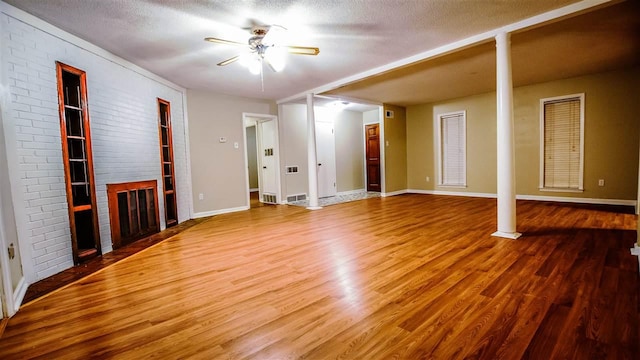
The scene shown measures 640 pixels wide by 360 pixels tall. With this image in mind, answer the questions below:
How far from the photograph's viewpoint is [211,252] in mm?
3271

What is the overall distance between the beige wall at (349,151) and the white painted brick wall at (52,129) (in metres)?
5.24

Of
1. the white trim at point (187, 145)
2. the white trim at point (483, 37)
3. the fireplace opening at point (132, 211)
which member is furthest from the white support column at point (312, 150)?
the fireplace opening at point (132, 211)

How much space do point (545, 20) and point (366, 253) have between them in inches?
120

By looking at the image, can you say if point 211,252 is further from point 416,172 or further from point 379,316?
point 416,172

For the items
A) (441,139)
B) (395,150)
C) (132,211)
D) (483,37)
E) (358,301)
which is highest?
(483,37)

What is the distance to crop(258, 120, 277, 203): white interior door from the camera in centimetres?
694

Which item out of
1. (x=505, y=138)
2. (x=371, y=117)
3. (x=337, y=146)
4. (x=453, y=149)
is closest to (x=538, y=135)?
(x=453, y=149)

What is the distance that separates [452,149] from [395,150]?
1428 millimetres

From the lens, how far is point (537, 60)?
442 centimetres

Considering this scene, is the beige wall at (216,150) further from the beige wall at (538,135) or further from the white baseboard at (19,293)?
the beige wall at (538,135)

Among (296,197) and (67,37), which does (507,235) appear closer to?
(296,197)

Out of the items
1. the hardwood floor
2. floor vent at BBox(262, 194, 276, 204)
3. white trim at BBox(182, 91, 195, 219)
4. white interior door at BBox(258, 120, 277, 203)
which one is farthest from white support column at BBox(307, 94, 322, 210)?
the hardwood floor

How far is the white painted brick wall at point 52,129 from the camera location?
255cm

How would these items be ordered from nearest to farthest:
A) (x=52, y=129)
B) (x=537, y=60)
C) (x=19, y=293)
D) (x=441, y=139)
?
(x=19, y=293), (x=52, y=129), (x=537, y=60), (x=441, y=139)
